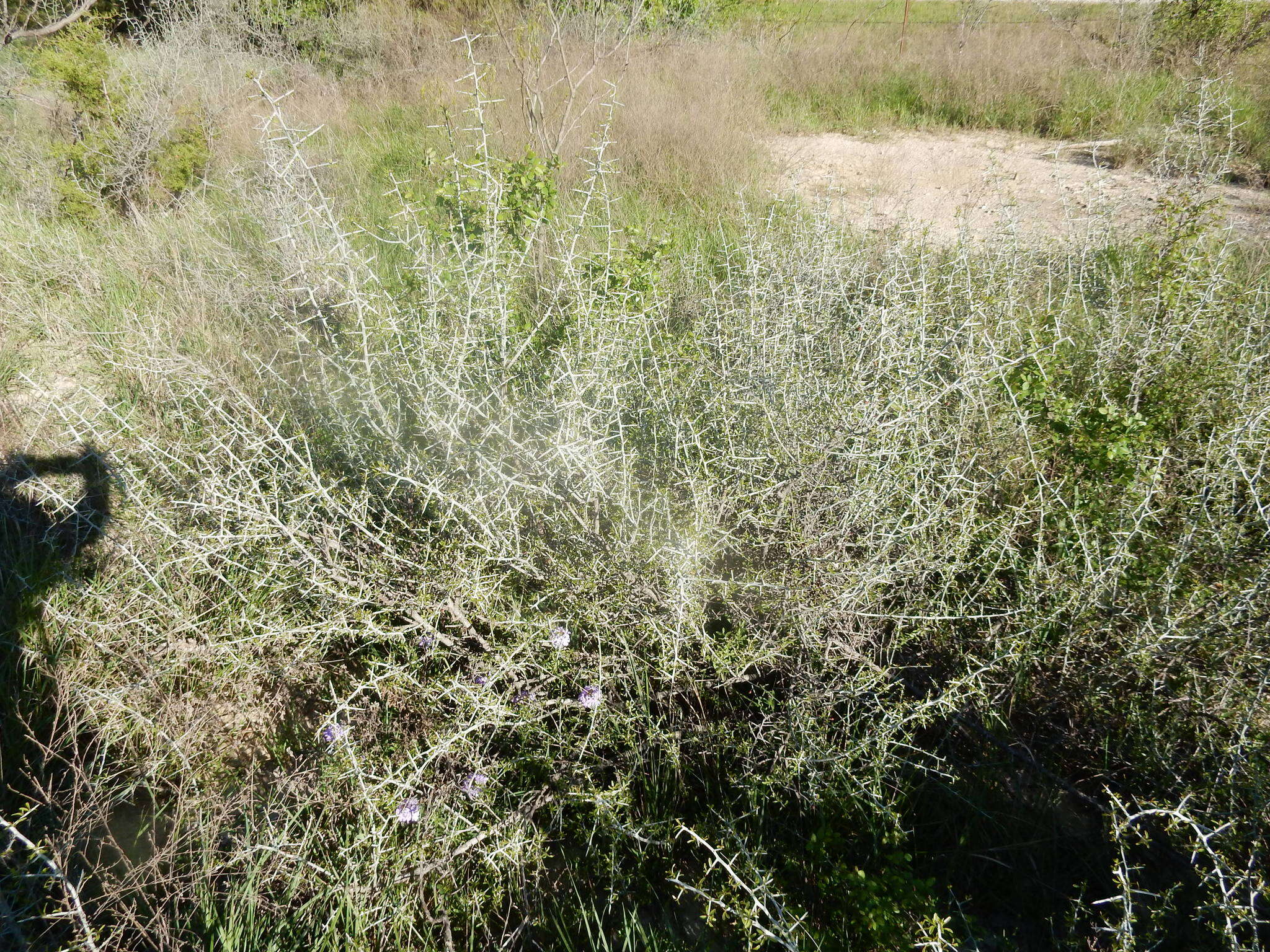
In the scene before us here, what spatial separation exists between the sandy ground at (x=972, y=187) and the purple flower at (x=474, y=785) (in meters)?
3.46

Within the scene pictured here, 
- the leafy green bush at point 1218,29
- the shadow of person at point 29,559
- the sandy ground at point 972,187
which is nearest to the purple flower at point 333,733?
the shadow of person at point 29,559

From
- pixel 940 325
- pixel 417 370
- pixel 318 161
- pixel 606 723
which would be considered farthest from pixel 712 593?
pixel 318 161

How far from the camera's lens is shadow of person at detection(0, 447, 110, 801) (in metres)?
2.48

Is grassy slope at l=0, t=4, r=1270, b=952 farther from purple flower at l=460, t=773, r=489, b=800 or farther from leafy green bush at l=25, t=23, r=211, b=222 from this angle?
leafy green bush at l=25, t=23, r=211, b=222

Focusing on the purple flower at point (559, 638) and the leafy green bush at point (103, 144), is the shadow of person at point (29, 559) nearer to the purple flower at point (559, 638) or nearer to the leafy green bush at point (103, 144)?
the purple flower at point (559, 638)

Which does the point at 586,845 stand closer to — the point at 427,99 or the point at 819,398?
the point at 819,398

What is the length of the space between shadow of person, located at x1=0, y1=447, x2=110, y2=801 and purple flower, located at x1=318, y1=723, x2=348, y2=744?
3.05ft

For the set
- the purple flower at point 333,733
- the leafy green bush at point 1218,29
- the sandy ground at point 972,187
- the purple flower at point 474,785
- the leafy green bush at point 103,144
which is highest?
the leafy green bush at point 103,144

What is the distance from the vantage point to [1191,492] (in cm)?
248

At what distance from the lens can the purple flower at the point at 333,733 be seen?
1895 millimetres

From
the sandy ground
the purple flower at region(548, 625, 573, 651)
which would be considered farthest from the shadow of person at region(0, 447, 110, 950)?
the sandy ground

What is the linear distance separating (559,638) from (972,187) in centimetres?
578

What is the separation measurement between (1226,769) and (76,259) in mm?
6381

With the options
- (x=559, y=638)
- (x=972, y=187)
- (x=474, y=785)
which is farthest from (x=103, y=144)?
(x=972, y=187)
